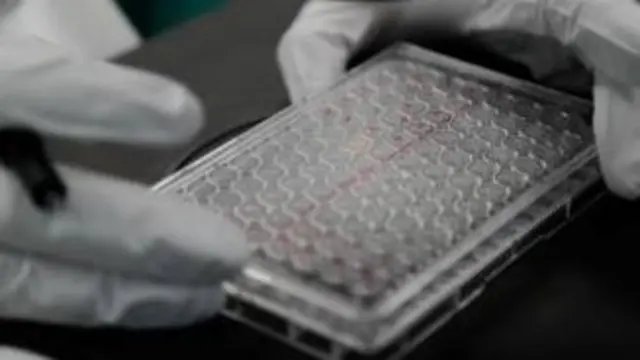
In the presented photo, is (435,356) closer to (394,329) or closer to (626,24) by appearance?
(394,329)

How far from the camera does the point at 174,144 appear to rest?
0.58 metres

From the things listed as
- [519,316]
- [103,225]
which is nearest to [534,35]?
[519,316]

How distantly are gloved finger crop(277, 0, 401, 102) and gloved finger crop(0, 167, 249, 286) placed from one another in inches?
8.8

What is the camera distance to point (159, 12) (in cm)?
150

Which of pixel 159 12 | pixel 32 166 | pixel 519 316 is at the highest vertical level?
pixel 32 166

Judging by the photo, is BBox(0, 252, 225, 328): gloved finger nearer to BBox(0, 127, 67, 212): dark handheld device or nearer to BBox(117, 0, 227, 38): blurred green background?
BBox(0, 127, 67, 212): dark handheld device

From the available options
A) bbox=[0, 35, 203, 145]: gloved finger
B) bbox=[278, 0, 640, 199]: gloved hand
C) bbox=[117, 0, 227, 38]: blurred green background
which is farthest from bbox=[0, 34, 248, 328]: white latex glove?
bbox=[117, 0, 227, 38]: blurred green background

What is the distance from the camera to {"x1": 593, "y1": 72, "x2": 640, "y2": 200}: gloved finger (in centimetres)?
72

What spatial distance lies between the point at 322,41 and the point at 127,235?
289 millimetres

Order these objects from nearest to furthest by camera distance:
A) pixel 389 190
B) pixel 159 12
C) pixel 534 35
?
pixel 389 190
pixel 534 35
pixel 159 12

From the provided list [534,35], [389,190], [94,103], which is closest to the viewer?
[94,103]

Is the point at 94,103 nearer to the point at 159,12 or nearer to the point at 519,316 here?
the point at 519,316

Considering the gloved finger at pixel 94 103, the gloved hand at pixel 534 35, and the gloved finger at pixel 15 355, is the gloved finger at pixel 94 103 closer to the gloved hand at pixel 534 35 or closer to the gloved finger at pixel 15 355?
the gloved finger at pixel 15 355

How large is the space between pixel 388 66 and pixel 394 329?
10.8 inches
